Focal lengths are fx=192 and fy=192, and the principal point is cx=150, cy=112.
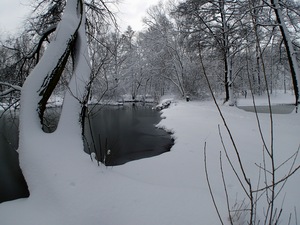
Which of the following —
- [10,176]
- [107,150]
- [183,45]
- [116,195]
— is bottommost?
[10,176]

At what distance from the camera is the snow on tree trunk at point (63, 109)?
3029 millimetres

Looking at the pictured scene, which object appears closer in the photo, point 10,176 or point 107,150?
point 10,176

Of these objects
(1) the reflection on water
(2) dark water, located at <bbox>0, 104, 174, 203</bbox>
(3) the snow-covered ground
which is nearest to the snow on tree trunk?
(3) the snow-covered ground

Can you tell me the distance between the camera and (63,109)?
12.5ft

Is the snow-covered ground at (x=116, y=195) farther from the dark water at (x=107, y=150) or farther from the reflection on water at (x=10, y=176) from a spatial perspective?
the reflection on water at (x=10, y=176)

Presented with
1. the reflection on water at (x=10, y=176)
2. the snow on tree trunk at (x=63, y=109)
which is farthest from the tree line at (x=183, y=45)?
the reflection on water at (x=10, y=176)

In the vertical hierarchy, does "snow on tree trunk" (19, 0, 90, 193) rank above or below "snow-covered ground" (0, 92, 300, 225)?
above

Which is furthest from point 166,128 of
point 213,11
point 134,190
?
point 213,11

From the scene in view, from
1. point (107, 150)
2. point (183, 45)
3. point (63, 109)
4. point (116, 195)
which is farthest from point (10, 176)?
point (183, 45)

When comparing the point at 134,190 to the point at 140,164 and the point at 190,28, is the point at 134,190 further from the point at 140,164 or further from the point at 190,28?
the point at 190,28

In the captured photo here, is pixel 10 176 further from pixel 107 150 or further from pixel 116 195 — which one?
pixel 116 195

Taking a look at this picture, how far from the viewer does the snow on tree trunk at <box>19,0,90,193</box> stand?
9.94 ft

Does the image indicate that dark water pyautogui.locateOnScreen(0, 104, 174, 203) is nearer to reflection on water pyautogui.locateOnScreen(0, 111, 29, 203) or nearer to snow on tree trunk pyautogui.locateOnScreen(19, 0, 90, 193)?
reflection on water pyautogui.locateOnScreen(0, 111, 29, 203)

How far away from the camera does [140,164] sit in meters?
4.45
